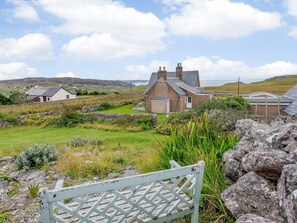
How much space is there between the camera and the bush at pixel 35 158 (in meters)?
8.08

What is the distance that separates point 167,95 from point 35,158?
82.5 ft

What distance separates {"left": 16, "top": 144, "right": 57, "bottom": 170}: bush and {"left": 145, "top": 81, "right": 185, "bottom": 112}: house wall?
79.8ft

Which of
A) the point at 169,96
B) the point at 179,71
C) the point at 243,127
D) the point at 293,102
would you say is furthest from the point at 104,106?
the point at 243,127

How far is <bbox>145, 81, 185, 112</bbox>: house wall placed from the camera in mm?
32000

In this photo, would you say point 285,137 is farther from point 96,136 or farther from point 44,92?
point 44,92

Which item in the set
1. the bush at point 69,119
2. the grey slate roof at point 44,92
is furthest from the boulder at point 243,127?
the grey slate roof at point 44,92

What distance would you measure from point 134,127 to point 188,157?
13965mm

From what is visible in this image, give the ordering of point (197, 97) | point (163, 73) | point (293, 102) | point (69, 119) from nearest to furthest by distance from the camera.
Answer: point (293, 102) → point (69, 119) → point (163, 73) → point (197, 97)

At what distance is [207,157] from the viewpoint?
5.20m

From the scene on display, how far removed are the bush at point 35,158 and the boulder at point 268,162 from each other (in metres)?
Result: 6.84

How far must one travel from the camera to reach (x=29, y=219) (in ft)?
16.2

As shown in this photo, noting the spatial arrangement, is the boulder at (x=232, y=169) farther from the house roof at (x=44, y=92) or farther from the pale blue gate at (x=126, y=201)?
the house roof at (x=44, y=92)

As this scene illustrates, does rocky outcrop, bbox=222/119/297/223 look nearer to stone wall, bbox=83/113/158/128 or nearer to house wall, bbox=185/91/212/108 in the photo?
stone wall, bbox=83/113/158/128

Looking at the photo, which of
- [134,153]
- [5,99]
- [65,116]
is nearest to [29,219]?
[134,153]
